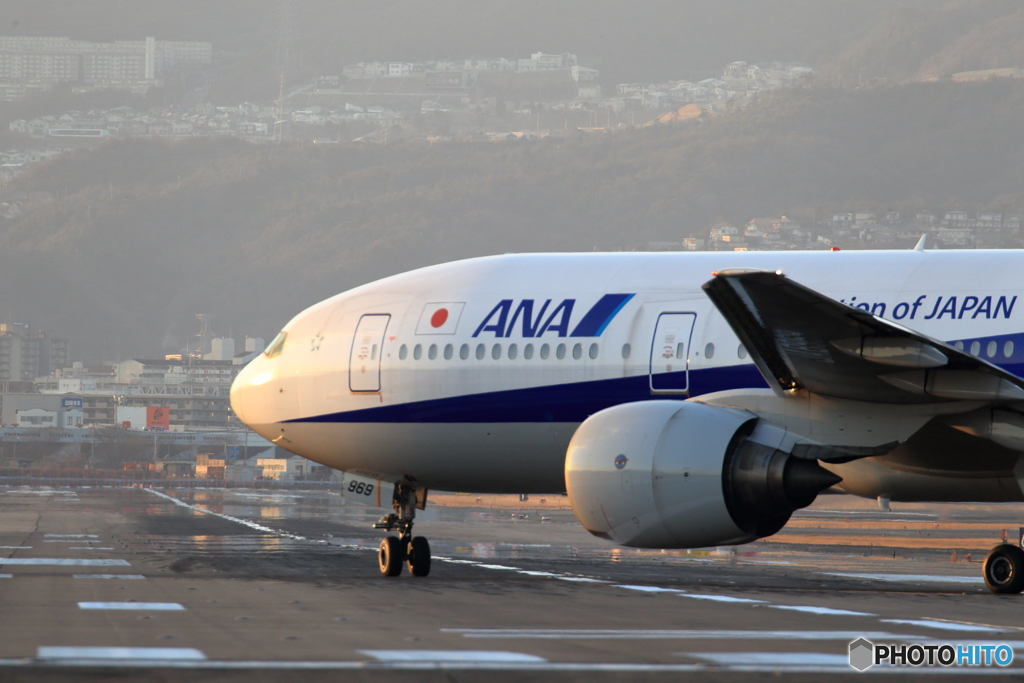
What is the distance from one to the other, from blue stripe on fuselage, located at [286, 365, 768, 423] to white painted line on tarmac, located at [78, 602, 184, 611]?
499 cm

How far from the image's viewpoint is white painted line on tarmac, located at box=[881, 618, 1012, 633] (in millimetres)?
12500

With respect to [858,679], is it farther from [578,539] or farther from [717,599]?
[578,539]

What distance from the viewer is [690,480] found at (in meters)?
13.9

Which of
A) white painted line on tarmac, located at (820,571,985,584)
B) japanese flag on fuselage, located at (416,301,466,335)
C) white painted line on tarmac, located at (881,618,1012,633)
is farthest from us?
white painted line on tarmac, located at (820,571,985,584)

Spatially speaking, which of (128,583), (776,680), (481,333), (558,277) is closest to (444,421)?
(481,333)

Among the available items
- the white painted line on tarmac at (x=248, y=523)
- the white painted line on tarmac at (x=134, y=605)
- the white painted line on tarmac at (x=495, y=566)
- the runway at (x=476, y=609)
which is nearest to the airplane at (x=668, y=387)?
the runway at (x=476, y=609)

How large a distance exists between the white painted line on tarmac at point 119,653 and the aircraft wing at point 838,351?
573 centimetres

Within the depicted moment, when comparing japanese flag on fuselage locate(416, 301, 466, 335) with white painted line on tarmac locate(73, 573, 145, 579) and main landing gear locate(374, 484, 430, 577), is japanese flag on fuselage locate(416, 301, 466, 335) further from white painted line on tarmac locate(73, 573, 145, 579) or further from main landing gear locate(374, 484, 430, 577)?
white painted line on tarmac locate(73, 573, 145, 579)

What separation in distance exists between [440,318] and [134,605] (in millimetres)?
6229

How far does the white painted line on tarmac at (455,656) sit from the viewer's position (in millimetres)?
10470

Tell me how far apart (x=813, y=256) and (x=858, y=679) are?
8.94 meters

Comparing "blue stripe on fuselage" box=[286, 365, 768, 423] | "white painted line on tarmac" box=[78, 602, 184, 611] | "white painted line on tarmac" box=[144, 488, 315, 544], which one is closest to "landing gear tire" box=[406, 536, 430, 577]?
"blue stripe on fuselage" box=[286, 365, 768, 423]

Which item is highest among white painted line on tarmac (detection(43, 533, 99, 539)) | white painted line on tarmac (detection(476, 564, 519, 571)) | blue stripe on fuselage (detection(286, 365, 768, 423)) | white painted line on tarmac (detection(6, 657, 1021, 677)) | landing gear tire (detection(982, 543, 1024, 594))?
blue stripe on fuselage (detection(286, 365, 768, 423))

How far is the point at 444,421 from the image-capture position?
751 inches
